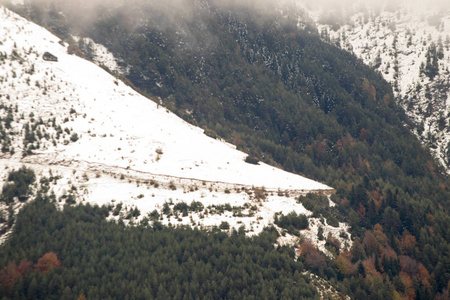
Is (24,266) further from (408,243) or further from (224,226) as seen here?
(408,243)

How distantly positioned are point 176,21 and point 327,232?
16171 cm

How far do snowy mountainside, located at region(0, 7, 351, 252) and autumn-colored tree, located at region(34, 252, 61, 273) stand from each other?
1676cm

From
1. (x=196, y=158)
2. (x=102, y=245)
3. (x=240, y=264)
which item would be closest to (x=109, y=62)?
(x=196, y=158)

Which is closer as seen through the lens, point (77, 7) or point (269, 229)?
point (269, 229)

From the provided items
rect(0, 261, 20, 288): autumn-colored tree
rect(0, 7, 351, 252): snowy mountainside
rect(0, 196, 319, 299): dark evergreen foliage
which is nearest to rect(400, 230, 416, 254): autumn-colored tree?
rect(0, 7, 351, 252): snowy mountainside

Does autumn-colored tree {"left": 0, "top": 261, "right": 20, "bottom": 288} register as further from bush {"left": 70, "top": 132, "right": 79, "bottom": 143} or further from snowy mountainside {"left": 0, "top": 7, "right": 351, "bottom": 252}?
bush {"left": 70, "top": 132, "right": 79, "bottom": 143}

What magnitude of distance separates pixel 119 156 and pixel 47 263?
39.9 meters

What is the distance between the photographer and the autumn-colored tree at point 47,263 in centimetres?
5369

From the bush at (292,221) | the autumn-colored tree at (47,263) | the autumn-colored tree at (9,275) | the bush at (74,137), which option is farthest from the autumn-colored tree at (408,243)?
the bush at (74,137)

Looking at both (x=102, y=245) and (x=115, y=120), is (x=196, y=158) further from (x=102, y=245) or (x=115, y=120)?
(x=102, y=245)

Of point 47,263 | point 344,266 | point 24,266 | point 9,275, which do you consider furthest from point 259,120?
point 9,275

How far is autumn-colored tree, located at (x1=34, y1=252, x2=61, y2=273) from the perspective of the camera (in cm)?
5369

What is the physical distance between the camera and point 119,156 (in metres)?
90.5

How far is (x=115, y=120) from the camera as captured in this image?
10656 centimetres
